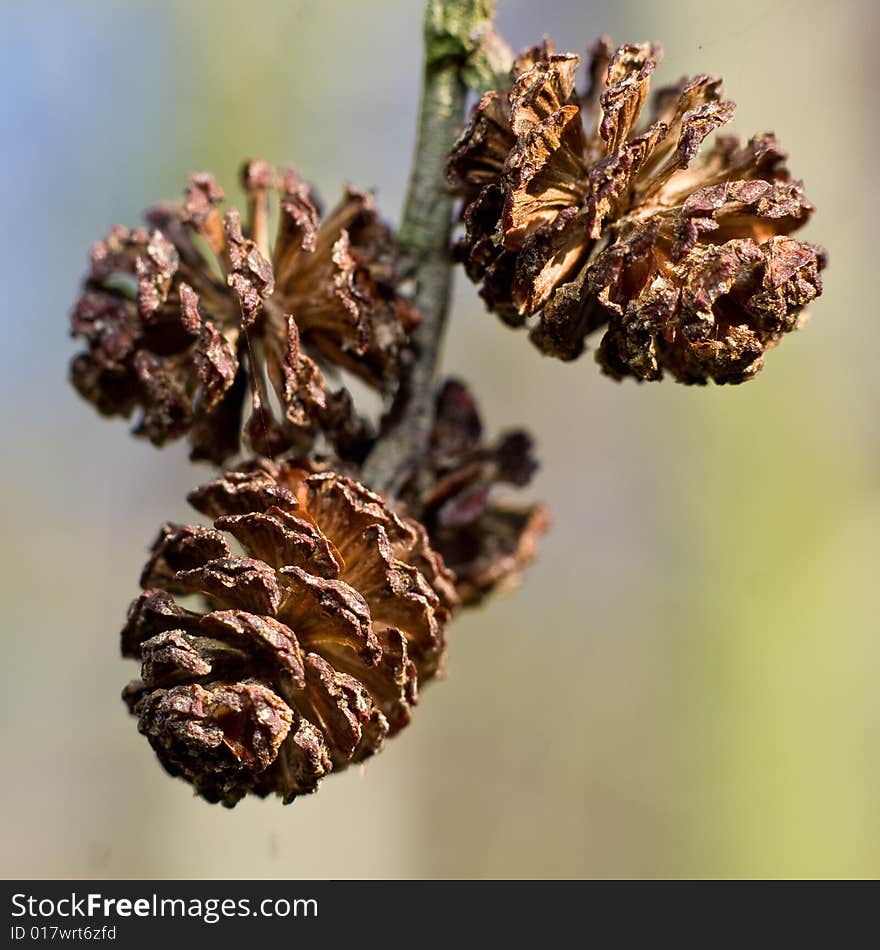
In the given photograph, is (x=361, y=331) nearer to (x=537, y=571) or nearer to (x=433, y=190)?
(x=433, y=190)

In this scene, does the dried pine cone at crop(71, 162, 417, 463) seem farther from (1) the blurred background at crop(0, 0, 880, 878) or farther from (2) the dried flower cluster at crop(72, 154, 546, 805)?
(1) the blurred background at crop(0, 0, 880, 878)

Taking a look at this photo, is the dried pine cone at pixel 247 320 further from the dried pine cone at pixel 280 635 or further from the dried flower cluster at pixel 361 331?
the dried pine cone at pixel 280 635

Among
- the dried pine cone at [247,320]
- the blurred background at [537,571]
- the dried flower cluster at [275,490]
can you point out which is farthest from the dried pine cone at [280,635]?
the blurred background at [537,571]

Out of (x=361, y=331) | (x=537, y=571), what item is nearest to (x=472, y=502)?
(x=361, y=331)

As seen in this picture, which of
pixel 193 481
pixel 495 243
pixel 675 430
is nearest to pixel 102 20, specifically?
pixel 193 481

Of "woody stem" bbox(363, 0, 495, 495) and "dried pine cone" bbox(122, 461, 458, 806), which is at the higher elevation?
"woody stem" bbox(363, 0, 495, 495)

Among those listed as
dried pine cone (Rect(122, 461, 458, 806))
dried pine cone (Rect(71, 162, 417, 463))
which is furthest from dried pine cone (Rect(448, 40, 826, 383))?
Result: dried pine cone (Rect(122, 461, 458, 806))
